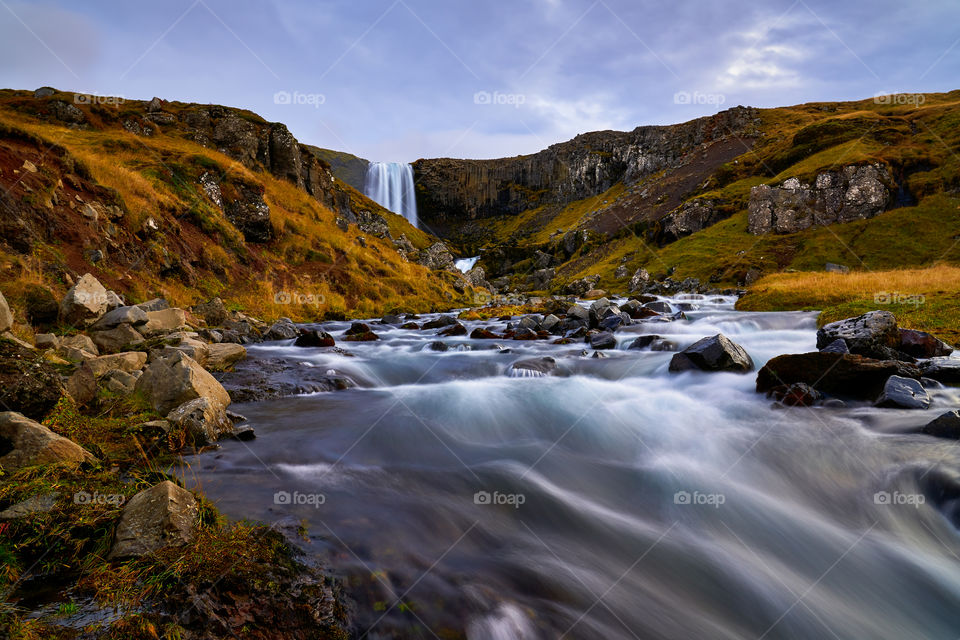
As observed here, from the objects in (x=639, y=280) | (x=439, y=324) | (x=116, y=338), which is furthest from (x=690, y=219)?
(x=116, y=338)

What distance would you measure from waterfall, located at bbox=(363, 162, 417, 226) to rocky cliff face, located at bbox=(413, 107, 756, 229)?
1351 cm

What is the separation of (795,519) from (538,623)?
4.60 m

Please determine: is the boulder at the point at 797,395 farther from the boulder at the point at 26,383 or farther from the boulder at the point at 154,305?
the boulder at the point at 154,305

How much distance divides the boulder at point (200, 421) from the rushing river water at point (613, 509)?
0.30 meters

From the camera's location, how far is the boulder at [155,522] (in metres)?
2.89

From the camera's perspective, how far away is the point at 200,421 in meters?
5.55

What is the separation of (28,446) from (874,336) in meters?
14.2

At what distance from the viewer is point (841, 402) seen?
8.20 m

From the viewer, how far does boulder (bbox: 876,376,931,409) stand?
7699 mm

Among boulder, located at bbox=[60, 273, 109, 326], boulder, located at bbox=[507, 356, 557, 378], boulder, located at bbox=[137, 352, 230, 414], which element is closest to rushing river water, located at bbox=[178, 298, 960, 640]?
boulder, located at bbox=[137, 352, 230, 414]

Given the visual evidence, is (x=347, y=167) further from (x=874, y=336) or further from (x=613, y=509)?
(x=613, y=509)

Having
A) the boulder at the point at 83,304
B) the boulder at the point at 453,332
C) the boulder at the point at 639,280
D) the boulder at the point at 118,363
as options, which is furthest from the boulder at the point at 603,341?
the boulder at the point at 639,280

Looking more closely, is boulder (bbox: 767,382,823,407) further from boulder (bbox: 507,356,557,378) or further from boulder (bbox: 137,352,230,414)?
boulder (bbox: 137,352,230,414)

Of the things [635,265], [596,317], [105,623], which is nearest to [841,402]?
[105,623]
